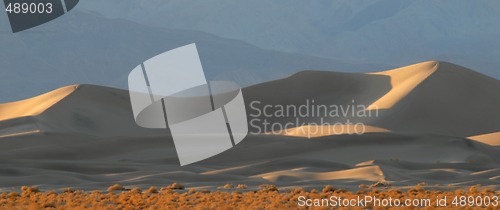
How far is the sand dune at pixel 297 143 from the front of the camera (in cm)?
4675

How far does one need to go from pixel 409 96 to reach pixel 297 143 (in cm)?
2500

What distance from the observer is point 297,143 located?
224 ft

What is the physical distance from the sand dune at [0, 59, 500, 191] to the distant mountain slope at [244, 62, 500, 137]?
118 mm

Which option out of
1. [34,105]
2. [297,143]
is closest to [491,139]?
[297,143]

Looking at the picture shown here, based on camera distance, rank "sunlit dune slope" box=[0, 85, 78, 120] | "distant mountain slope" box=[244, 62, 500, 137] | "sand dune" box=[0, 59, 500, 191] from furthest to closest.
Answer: "sunlit dune slope" box=[0, 85, 78, 120] → "distant mountain slope" box=[244, 62, 500, 137] → "sand dune" box=[0, 59, 500, 191]

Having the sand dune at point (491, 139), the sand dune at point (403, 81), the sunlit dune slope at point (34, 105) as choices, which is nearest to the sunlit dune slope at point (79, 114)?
the sunlit dune slope at point (34, 105)

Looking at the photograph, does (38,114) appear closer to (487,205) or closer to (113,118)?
(113,118)

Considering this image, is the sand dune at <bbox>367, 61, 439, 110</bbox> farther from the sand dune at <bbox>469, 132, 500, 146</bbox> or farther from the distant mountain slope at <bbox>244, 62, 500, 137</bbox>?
the sand dune at <bbox>469, 132, 500, 146</bbox>

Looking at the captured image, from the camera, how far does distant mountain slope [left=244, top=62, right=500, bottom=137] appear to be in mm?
86938

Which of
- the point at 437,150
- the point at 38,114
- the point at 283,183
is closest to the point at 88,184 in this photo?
the point at 283,183

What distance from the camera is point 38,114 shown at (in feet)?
288

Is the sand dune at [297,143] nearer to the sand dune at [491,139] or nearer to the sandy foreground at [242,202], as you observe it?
the sand dune at [491,139]

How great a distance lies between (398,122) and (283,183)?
45.1 meters

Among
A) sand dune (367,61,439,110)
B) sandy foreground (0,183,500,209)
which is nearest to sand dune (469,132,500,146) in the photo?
sand dune (367,61,439,110)
